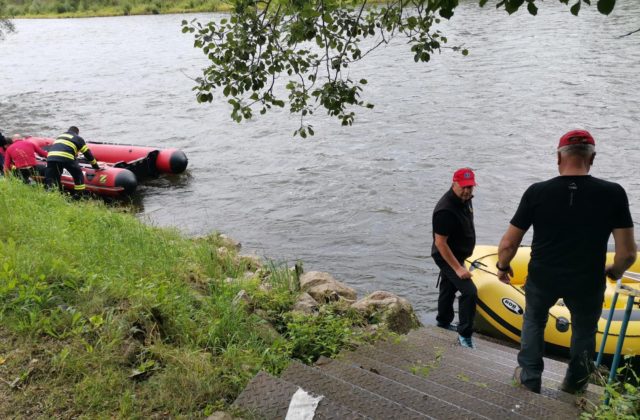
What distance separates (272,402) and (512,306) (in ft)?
12.9

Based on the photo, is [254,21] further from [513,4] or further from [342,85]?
[513,4]

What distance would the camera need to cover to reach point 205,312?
4312 mm

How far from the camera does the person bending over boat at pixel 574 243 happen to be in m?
3.50

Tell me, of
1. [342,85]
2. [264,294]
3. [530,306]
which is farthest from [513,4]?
[264,294]

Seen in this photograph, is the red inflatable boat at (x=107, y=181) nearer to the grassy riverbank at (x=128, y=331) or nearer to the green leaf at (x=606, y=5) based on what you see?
the grassy riverbank at (x=128, y=331)

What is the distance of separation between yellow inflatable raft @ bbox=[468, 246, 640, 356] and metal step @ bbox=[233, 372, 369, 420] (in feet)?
12.0

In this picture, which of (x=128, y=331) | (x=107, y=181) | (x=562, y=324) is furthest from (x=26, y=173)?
(x=562, y=324)

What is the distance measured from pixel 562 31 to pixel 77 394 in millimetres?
26576

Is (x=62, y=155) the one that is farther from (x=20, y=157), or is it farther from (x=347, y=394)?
(x=347, y=394)

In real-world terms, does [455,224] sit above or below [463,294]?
above

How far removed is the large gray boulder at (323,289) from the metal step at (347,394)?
8.09 feet

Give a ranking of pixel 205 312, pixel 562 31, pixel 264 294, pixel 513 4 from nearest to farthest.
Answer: pixel 513 4 < pixel 205 312 < pixel 264 294 < pixel 562 31

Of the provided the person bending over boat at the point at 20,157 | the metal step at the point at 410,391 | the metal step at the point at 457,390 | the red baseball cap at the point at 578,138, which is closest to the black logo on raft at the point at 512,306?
the metal step at the point at 457,390

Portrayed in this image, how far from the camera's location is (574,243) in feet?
11.8
